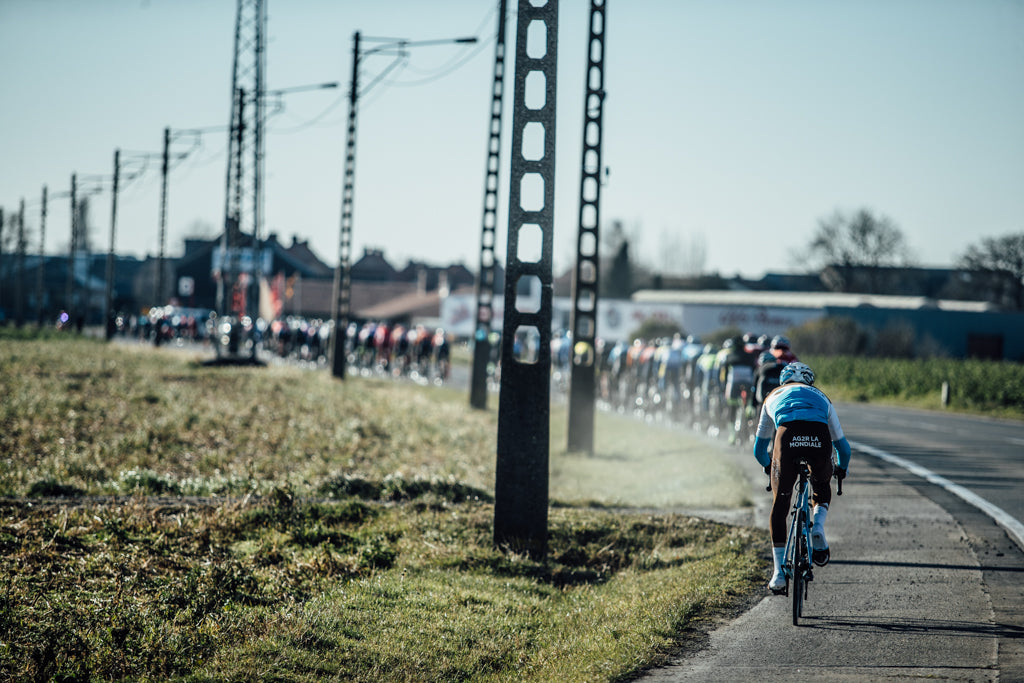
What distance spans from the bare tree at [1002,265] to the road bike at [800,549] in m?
87.3

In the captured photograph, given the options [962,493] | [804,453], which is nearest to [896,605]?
[804,453]

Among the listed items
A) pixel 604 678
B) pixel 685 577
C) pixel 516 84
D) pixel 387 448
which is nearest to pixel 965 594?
pixel 685 577

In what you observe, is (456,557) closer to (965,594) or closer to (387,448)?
(965,594)

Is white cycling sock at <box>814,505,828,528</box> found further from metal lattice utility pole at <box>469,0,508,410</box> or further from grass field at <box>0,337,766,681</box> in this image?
metal lattice utility pole at <box>469,0,508,410</box>

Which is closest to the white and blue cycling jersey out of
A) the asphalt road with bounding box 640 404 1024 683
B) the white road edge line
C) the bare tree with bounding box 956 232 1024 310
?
the asphalt road with bounding box 640 404 1024 683

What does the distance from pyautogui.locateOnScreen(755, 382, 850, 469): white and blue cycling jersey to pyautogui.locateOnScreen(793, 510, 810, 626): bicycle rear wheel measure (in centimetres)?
53

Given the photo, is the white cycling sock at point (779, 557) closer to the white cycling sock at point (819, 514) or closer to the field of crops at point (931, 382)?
the white cycling sock at point (819, 514)

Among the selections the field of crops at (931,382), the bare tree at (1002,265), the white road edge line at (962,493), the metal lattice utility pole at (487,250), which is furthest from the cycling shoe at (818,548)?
the bare tree at (1002,265)

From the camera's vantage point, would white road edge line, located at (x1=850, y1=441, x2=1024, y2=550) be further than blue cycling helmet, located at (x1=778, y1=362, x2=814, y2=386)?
Yes

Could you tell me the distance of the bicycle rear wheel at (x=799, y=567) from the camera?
7668 mm

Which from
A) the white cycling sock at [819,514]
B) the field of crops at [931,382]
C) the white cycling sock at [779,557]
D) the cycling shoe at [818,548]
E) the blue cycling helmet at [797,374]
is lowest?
the field of crops at [931,382]

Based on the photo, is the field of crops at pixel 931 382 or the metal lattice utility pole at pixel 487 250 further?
the field of crops at pixel 931 382

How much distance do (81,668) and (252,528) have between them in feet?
13.6

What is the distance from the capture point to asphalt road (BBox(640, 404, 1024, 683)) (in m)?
6.62
